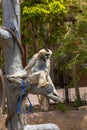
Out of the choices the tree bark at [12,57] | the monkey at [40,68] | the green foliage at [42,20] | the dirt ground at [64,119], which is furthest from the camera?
the dirt ground at [64,119]

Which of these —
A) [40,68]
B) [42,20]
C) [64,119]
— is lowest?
[64,119]

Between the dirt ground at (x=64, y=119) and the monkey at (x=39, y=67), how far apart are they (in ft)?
12.7

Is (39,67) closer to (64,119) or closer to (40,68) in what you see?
(40,68)

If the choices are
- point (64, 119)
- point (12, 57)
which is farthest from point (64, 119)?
point (12, 57)

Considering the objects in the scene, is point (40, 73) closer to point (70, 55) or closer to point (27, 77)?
point (27, 77)

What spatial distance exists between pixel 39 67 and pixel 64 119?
396 cm

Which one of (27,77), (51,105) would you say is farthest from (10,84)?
(51,105)

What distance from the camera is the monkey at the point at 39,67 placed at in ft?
9.53

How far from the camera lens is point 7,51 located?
3125 mm

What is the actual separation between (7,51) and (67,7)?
14.4 ft

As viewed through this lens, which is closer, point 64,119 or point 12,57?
point 12,57

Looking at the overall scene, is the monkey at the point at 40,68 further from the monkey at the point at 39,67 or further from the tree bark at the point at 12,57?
the tree bark at the point at 12,57

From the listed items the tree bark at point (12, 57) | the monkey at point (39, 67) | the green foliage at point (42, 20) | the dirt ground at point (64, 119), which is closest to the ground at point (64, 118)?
the dirt ground at point (64, 119)

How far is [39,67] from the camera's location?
117 inches
